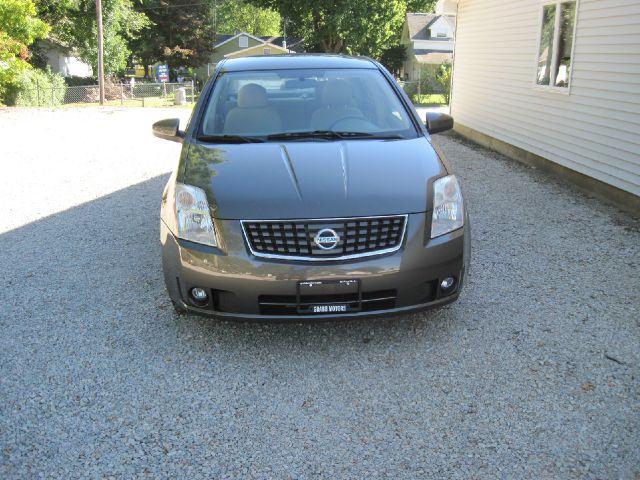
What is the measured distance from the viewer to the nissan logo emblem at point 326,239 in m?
3.53

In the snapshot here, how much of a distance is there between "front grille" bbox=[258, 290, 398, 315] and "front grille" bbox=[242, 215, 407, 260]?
0.75 ft

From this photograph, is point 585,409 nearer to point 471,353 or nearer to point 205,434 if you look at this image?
point 471,353

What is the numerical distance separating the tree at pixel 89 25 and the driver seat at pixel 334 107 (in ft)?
110

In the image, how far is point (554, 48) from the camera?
9781mm

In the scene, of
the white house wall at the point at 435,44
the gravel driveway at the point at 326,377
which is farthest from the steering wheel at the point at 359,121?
the white house wall at the point at 435,44

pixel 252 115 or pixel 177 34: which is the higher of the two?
pixel 177 34

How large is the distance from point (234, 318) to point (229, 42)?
6827 cm

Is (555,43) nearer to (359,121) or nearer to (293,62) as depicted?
(293,62)

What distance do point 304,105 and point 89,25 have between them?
36.4m

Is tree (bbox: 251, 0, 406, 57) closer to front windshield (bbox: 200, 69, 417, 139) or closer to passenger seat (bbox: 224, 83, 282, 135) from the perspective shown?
front windshield (bbox: 200, 69, 417, 139)

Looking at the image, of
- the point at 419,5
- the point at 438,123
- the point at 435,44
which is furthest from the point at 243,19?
the point at 438,123

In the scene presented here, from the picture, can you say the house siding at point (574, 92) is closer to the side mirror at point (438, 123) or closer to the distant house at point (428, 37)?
the side mirror at point (438, 123)

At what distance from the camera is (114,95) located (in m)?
35.8

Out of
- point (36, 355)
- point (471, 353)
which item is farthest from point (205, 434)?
point (471, 353)
